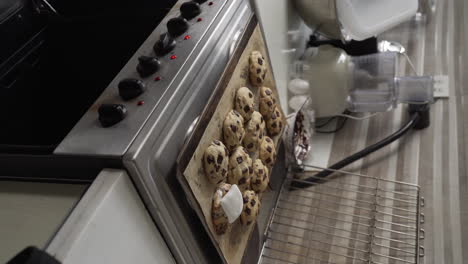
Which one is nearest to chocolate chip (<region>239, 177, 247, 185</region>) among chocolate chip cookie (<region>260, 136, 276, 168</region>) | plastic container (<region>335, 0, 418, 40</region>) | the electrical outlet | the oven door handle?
chocolate chip cookie (<region>260, 136, 276, 168</region>)

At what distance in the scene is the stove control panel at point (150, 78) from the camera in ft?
1.98

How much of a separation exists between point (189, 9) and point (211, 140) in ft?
0.80

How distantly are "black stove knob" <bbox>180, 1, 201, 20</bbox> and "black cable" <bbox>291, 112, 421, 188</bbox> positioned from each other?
1.95ft

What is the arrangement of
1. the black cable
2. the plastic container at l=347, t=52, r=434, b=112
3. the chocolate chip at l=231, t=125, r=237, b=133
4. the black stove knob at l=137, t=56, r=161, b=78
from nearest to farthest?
the black stove knob at l=137, t=56, r=161, b=78 < the chocolate chip at l=231, t=125, r=237, b=133 < the black cable < the plastic container at l=347, t=52, r=434, b=112

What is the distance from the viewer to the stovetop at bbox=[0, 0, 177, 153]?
801mm

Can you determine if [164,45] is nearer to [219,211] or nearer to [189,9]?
[189,9]

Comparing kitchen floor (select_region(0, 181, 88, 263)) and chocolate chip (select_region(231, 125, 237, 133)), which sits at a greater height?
kitchen floor (select_region(0, 181, 88, 263))

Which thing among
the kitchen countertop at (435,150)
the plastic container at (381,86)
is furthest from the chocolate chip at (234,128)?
the plastic container at (381,86)

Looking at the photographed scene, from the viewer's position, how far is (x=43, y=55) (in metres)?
0.90

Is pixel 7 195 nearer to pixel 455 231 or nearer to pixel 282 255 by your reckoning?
pixel 282 255

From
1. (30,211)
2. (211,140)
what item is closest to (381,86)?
(211,140)

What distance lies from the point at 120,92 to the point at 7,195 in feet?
0.73

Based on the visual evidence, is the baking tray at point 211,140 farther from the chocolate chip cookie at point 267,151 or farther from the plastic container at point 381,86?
the plastic container at point 381,86

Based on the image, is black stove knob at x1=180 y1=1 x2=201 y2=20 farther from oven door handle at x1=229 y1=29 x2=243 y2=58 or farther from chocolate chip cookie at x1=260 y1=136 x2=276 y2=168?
chocolate chip cookie at x1=260 y1=136 x2=276 y2=168
